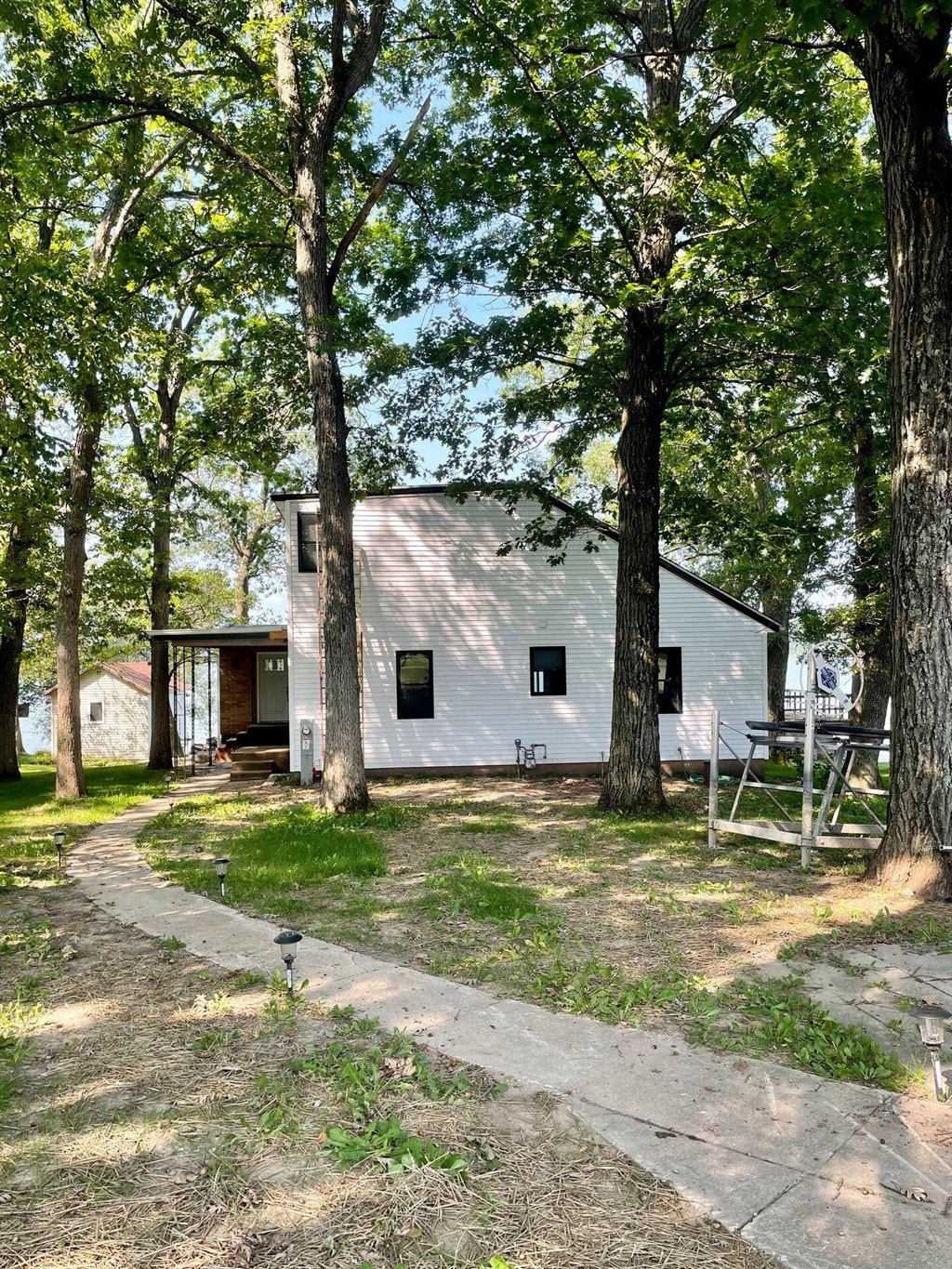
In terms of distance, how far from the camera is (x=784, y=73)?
25.0ft

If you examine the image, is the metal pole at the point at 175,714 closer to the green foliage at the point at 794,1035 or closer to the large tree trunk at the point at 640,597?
the large tree trunk at the point at 640,597

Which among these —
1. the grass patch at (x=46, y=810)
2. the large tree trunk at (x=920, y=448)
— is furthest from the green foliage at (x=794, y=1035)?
the grass patch at (x=46, y=810)

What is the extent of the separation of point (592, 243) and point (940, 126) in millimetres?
3924

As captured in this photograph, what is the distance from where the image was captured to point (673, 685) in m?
16.5

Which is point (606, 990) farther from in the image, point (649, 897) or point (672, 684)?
point (672, 684)

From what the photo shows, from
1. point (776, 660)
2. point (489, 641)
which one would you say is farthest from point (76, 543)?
point (776, 660)

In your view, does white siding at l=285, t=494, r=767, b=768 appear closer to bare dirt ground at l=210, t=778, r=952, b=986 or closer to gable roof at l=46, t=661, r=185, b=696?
bare dirt ground at l=210, t=778, r=952, b=986

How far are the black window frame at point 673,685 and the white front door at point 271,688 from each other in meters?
10.0

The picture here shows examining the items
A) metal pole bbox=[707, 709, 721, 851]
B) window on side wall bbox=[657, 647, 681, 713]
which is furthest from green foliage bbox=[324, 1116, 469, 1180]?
window on side wall bbox=[657, 647, 681, 713]

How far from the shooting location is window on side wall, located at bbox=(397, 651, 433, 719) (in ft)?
52.5

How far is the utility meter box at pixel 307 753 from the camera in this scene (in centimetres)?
1489

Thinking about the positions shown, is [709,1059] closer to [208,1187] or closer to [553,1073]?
[553,1073]

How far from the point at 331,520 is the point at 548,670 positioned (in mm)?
6904

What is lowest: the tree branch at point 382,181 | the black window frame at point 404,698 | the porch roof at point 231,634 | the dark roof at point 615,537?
the black window frame at point 404,698
